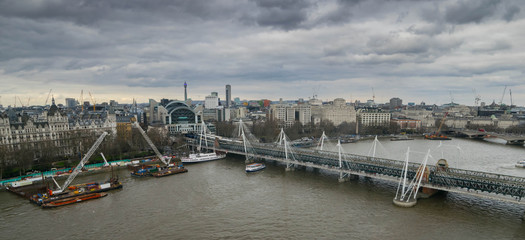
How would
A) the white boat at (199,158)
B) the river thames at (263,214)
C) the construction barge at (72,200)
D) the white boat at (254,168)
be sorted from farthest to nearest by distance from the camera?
the white boat at (199,158), the white boat at (254,168), the construction barge at (72,200), the river thames at (263,214)

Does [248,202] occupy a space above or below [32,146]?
below

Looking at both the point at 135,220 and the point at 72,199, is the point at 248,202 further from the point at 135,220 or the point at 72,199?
the point at 72,199

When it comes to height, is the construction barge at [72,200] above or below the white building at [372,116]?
below

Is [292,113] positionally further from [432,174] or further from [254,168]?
[432,174]

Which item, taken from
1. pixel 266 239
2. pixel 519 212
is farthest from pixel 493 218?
pixel 266 239

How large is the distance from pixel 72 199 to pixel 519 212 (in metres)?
36.0

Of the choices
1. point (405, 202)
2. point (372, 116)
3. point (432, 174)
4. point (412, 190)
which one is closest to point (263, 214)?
point (405, 202)

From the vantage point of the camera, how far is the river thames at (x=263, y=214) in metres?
19.4

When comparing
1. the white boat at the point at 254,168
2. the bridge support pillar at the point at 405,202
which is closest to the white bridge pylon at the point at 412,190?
the bridge support pillar at the point at 405,202

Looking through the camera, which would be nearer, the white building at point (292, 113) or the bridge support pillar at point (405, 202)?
the bridge support pillar at point (405, 202)

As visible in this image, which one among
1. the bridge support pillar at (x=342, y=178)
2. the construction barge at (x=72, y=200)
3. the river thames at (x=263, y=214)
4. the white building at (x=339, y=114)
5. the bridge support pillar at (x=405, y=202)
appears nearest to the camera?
the river thames at (x=263, y=214)

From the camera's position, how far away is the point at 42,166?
36.2 metres

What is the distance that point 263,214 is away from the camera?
2236 centimetres

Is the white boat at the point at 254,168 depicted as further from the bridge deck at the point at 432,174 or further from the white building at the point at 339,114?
the white building at the point at 339,114
